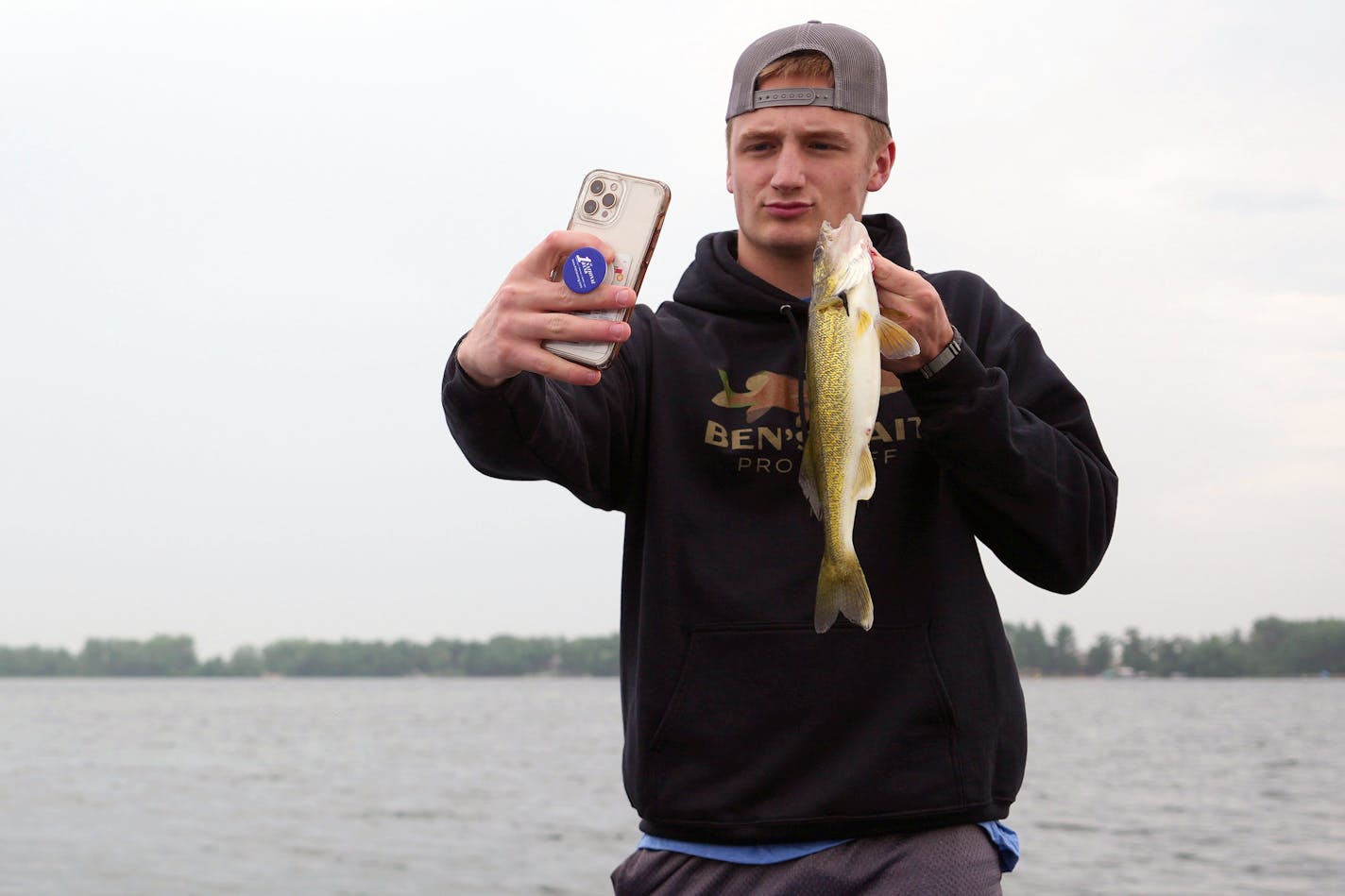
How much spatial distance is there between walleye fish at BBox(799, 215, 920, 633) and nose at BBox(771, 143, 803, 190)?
0.30 metres

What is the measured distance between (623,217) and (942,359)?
2.49ft

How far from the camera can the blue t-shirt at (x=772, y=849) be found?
→ 323cm

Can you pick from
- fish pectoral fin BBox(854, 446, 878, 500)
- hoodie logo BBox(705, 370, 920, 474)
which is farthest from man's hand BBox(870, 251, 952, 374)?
hoodie logo BBox(705, 370, 920, 474)

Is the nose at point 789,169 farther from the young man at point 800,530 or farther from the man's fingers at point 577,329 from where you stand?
the man's fingers at point 577,329

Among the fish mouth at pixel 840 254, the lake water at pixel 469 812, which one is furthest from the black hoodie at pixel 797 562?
the lake water at pixel 469 812

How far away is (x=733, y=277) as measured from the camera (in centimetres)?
364

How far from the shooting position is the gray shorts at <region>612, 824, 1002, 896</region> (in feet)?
10.3

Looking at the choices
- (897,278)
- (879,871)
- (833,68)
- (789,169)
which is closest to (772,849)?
(879,871)

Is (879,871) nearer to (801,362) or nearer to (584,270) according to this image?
(801,362)

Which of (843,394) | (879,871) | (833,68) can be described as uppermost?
(833,68)

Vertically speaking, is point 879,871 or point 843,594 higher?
point 843,594

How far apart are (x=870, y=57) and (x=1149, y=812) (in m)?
29.8

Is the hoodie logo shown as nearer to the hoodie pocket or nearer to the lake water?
the hoodie pocket

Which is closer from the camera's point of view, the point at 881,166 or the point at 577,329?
the point at 577,329
